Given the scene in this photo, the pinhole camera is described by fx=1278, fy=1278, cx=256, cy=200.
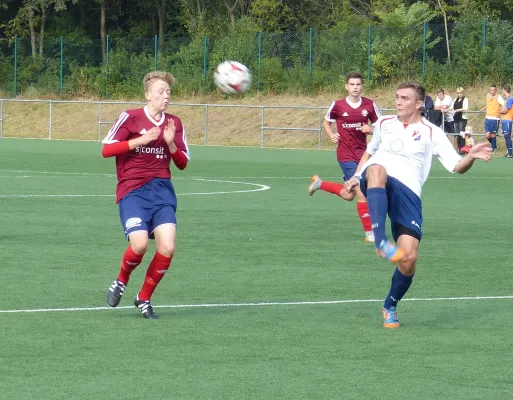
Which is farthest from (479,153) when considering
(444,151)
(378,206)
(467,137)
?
(467,137)

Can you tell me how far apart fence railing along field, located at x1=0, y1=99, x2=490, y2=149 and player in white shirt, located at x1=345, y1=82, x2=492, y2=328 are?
28.7 meters

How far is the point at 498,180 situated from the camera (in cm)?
2620

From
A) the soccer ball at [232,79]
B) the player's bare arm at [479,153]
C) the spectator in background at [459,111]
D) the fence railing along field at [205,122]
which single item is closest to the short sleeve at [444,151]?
the player's bare arm at [479,153]

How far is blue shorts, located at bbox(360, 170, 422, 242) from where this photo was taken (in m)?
9.16

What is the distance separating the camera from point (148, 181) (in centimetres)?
966

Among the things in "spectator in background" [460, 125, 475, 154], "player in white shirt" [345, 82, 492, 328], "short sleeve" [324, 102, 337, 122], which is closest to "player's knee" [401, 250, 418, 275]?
"player in white shirt" [345, 82, 492, 328]

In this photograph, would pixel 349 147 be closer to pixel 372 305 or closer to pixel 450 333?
pixel 372 305

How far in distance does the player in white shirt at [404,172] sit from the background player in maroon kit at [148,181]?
147 centimetres

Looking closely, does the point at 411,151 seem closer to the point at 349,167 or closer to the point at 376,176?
the point at 376,176

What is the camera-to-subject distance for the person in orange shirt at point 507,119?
34.9 meters

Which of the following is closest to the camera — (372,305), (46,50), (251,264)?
(372,305)

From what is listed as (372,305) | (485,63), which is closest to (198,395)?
(372,305)

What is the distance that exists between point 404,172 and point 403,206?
0.28 metres

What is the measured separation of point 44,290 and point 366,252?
14.3ft
